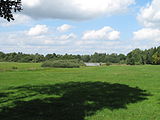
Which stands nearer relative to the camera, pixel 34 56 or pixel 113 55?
pixel 34 56

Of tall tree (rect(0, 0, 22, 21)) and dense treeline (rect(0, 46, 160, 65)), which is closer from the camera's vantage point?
tall tree (rect(0, 0, 22, 21))

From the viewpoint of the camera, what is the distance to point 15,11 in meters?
9.41

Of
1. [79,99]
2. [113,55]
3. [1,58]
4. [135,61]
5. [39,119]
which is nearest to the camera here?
[39,119]

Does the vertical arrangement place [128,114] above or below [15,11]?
below

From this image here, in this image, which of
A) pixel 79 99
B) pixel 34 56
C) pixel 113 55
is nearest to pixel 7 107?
pixel 79 99

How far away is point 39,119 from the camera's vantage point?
936 centimetres

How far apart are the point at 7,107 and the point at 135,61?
123 meters

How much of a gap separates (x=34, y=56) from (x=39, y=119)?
137412 mm

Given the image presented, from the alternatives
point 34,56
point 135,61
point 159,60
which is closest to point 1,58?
point 34,56

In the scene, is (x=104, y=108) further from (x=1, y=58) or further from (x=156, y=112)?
(x=1, y=58)

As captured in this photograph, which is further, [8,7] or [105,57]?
[105,57]

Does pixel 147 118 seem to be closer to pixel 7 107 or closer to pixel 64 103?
pixel 64 103

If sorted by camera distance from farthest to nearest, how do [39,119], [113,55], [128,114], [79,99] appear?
[113,55], [79,99], [128,114], [39,119]

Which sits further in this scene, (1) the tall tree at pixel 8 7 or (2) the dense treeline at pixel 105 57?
(2) the dense treeline at pixel 105 57
